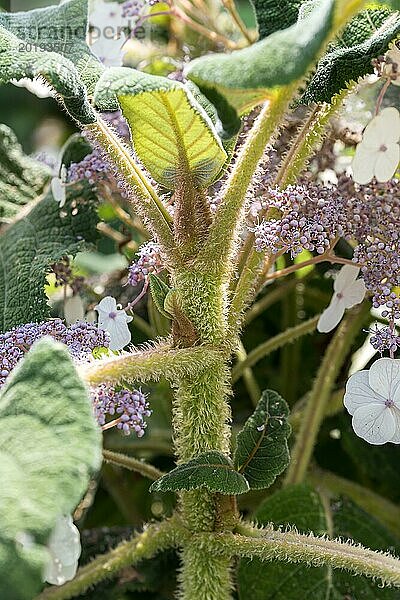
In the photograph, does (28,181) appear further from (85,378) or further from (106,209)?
(85,378)

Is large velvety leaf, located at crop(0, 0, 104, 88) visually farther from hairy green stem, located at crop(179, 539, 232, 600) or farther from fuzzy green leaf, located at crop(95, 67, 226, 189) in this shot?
hairy green stem, located at crop(179, 539, 232, 600)

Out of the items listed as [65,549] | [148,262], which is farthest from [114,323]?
[65,549]

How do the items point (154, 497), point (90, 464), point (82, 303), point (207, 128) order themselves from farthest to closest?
point (154, 497) < point (82, 303) < point (207, 128) < point (90, 464)

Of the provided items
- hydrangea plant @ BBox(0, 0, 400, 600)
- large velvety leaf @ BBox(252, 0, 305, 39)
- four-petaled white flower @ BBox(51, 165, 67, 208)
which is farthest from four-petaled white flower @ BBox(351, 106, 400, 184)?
four-petaled white flower @ BBox(51, 165, 67, 208)

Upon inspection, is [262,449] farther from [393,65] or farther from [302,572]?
[393,65]

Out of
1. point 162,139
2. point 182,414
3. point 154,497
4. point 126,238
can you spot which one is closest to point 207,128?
point 162,139
